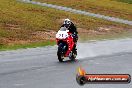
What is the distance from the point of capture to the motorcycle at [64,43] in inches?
763

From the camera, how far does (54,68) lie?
56.4 ft

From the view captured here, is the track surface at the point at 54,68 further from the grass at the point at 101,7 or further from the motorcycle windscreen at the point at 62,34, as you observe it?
the grass at the point at 101,7

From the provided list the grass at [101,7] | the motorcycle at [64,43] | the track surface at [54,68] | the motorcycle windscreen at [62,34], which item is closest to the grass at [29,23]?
the grass at [101,7]

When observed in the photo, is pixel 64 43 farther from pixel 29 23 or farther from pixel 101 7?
pixel 101 7

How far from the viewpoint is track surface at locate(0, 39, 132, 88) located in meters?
12.8

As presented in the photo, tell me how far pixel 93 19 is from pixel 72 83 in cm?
3760

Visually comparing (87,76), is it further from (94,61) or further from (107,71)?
(94,61)

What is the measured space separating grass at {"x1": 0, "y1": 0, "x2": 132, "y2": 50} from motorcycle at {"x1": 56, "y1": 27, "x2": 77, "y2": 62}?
8.85 m

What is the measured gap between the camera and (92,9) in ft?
189

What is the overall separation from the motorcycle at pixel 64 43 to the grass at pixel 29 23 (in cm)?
885

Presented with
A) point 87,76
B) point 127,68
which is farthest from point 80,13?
point 87,76

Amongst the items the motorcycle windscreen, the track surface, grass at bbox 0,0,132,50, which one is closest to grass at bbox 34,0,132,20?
grass at bbox 0,0,132,50

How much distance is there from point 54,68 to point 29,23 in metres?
24.4

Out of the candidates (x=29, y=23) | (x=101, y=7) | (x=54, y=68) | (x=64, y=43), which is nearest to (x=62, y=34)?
(x=64, y=43)
